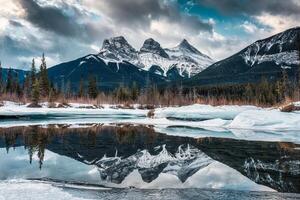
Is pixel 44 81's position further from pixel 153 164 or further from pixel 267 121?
pixel 153 164

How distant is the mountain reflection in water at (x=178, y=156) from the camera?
603 inches

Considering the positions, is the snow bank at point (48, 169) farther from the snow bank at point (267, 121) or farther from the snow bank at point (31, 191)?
the snow bank at point (267, 121)

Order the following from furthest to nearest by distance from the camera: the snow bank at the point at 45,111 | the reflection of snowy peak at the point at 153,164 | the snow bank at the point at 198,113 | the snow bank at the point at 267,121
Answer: the snow bank at the point at 45,111 → the snow bank at the point at 198,113 → the snow bank at the point at 267,121 → the reflection of snowy peak at the point at 153,164

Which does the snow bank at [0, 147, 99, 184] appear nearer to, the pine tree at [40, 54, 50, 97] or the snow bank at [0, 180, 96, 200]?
the snow bank at [0, 180, 96, 200]

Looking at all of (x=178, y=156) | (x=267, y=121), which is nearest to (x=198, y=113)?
(x=267, y=121)

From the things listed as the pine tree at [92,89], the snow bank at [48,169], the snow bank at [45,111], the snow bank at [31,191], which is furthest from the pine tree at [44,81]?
the snow bank at [31,191]

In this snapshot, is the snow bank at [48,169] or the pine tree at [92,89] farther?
the pine tree at [92,89]

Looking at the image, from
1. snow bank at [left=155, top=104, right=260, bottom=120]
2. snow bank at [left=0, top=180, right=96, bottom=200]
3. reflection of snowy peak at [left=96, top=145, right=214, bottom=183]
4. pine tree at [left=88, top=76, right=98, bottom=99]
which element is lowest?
snow bank at [left=0, top=180, right=96, bottom=200]

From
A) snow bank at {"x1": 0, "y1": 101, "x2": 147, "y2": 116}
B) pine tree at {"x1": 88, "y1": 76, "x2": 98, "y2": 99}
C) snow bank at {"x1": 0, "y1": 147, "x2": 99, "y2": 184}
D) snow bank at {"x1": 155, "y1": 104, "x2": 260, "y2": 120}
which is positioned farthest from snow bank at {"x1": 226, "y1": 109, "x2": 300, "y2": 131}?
pine tree at {"x1": 88, "y1": 76, "x2": 98, "y2": 99}

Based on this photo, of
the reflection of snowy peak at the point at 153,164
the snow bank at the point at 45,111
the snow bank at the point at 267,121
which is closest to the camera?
the reflection of snowy peak at the point at 153,164

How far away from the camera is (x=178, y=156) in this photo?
20234 mm

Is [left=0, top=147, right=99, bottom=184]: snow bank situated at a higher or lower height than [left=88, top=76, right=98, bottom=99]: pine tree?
lower

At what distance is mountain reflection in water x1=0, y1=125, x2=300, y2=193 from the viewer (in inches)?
603

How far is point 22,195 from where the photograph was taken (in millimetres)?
11289
